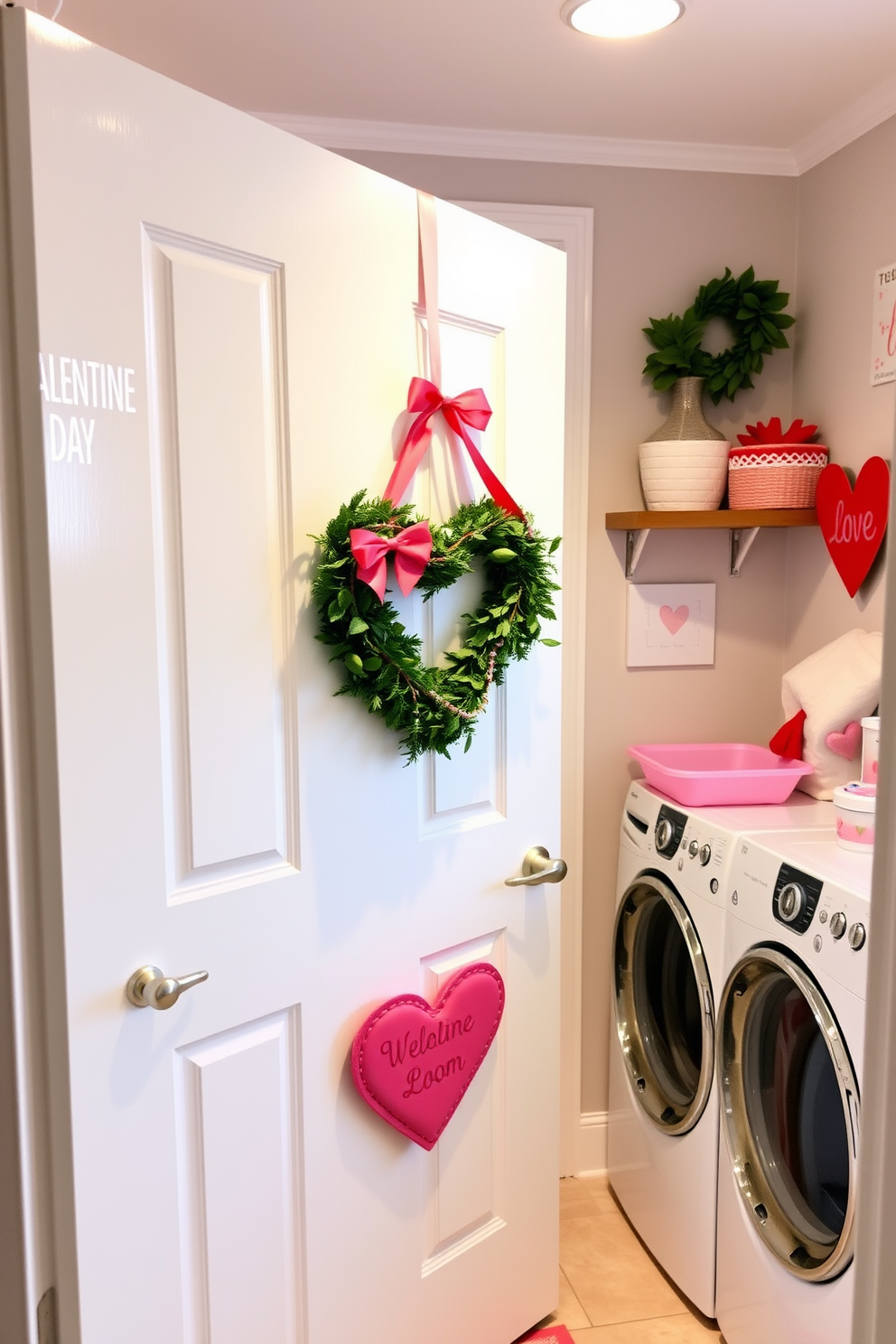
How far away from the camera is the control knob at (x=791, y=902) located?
1.73 meters

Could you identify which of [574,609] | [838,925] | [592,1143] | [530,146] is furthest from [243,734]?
[592,1143]

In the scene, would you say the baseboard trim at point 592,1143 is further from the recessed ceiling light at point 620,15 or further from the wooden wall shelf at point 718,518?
the recessed ceiling light at point 620,15

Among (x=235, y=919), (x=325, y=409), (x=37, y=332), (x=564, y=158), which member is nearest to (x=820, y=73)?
(x=564, y=158)

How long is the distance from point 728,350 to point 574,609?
2.30ft

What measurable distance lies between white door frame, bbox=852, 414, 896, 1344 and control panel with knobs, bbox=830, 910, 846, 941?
3.70 ft

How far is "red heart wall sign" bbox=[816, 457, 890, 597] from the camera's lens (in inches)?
85.4

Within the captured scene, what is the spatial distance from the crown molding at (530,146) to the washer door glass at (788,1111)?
1742 millimetres

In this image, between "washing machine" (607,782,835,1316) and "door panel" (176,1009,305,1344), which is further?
"washing machine" (607,782,835,1316)

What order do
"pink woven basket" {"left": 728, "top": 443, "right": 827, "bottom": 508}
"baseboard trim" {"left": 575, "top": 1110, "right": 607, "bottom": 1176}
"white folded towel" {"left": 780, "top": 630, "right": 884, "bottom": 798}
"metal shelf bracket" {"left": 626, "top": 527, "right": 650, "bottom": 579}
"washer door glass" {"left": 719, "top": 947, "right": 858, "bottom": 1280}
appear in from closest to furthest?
"washer door glass" {"left": 719, "top": 947, "right": 858, "bottom": 1280} < "white folded towel" {"left": 780, "top": 630, "right": 884, "bottom": 798} < "pink woven basket" {"left": 728, "top": 443, "right": 827, "bottom": 508} < "metal shelf bracket" {"left": 626, "top": 527, "right": 650, "bottom": 579} < "baseboard trim" {"left": 575, "top": 1110, "right": 607, "bottom": 1176}

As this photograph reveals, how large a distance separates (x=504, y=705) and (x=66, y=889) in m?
0.82

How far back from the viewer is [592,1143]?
8.59 feet

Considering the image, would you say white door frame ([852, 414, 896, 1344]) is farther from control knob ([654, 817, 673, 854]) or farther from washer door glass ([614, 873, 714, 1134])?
control knob ([654, 817, 673, 854])

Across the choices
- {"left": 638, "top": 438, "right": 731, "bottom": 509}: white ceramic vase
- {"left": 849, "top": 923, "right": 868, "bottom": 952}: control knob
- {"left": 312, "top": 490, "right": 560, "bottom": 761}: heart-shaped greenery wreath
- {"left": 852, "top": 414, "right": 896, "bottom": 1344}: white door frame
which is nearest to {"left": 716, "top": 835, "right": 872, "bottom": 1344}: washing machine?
{"left": 849, "top": 923, "right": 868, "bottom": 952}: control knob

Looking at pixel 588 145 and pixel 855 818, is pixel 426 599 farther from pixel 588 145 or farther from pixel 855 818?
pixel 588 145
